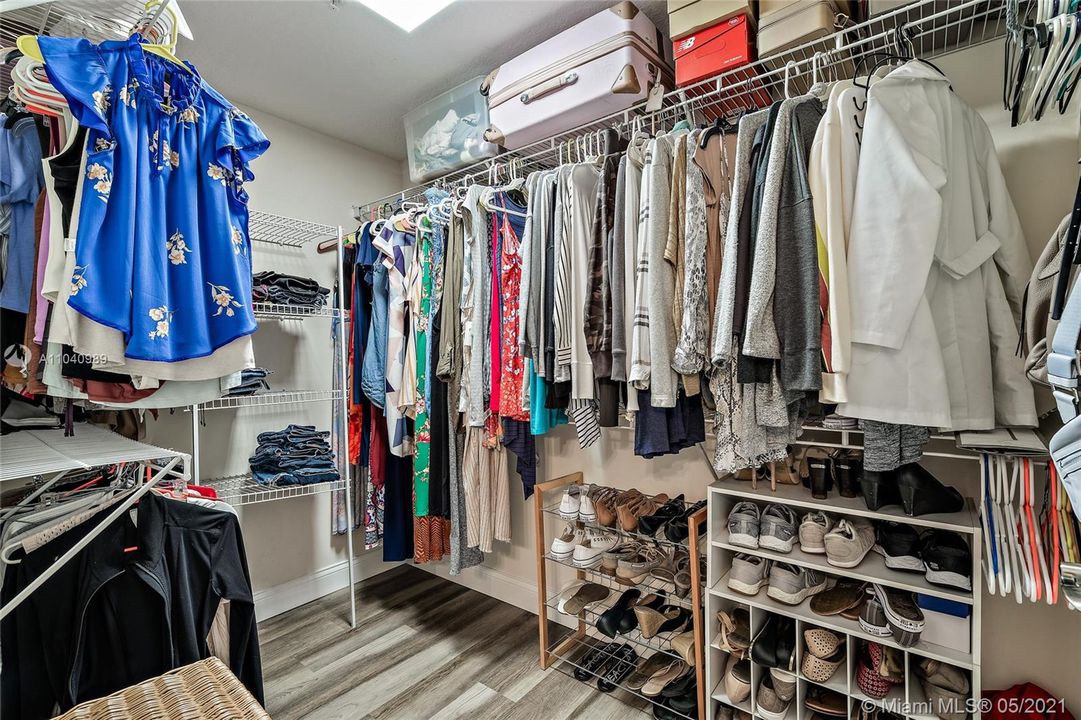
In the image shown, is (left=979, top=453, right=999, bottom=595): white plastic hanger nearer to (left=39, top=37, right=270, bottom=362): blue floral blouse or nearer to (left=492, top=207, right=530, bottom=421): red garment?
(left=492, top=207, right=530, bottom=421): red garment

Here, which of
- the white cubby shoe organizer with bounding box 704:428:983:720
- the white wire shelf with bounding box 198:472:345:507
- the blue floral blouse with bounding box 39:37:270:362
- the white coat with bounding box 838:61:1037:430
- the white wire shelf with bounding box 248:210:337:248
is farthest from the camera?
the white wire shelf with bounding box 248:210:337:248

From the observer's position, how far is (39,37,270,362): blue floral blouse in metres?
0.97

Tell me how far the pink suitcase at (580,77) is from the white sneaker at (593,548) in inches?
59.8

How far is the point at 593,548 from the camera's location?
74.4 inches

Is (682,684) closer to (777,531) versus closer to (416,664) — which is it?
(777,531)

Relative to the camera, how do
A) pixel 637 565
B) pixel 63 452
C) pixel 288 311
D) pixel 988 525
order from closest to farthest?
pixel 63 452 < pixel 988 525 < pixel 637 565 < pixel 288 311

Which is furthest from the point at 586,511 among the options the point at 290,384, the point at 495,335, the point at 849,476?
the point at 290,384

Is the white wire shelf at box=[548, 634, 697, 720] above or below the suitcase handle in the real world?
below

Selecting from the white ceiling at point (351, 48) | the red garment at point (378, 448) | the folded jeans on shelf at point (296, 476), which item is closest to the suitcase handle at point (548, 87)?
the white ceiling at point (351, 48)

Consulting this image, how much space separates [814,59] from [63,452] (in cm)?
198

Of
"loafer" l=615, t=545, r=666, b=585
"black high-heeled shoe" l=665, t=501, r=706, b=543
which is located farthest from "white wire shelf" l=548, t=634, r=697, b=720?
"black high-heeled shoe" l=665, t=501, r=706, b=543

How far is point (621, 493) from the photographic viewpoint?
1965mm

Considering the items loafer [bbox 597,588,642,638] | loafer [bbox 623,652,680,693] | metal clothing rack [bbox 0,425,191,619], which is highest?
metal clothing rack [bbox 0,425,191,619]

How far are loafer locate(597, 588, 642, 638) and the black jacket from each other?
1125 mm
